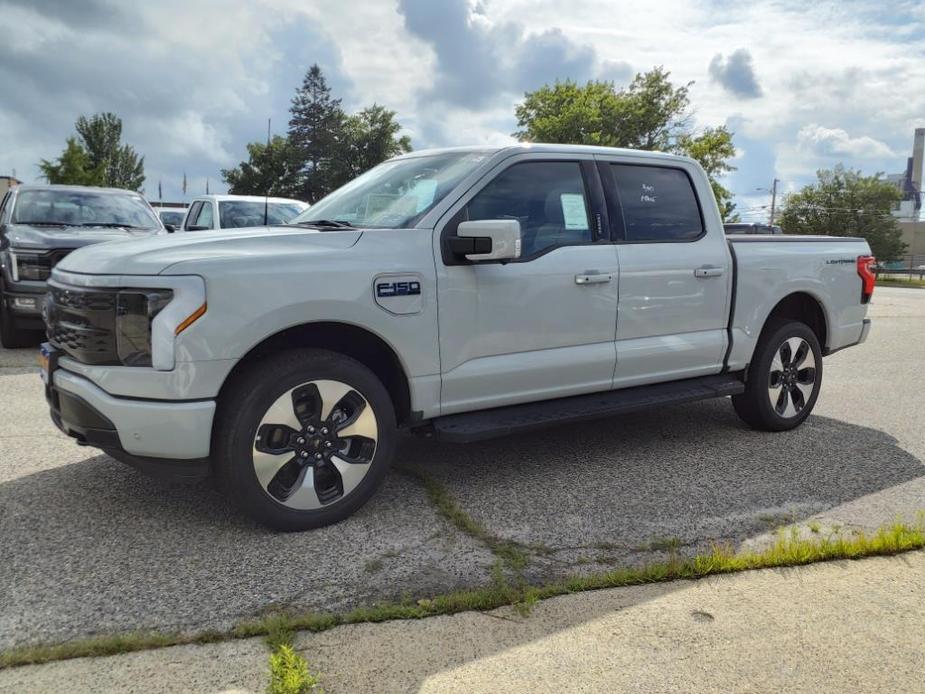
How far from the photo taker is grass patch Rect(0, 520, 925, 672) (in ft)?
8.68

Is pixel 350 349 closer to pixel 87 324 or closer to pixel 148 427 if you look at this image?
pixel 148 427

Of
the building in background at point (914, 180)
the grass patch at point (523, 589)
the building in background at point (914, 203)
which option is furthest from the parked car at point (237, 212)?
the building in background at point (914, 180)

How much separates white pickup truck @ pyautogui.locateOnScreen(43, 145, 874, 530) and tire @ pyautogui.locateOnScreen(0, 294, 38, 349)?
A: 5.67 metres

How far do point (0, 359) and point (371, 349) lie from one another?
244 inches

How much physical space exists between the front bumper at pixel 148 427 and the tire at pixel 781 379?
3762 millimetres

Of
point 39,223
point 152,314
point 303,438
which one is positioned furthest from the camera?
point 39,223

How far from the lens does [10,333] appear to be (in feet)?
29.2

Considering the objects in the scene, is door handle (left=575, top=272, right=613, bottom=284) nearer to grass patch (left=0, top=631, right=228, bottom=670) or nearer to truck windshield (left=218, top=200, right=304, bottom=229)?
grass patch (left=0, top=631, right=228, bottom=670)

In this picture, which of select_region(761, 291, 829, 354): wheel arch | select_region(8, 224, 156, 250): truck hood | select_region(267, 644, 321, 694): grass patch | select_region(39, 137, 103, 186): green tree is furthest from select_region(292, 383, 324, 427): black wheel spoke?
select_region(39, 137, 103, 186): green tree

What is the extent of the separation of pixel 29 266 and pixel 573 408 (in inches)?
268

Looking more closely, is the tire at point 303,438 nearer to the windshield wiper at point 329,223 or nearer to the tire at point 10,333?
the windshield wiper at point 329,223

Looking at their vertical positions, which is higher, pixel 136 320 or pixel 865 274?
pixel 865 274

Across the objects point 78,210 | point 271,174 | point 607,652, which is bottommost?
point 607,652

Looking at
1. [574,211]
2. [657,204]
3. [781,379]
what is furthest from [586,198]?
[781,379]
